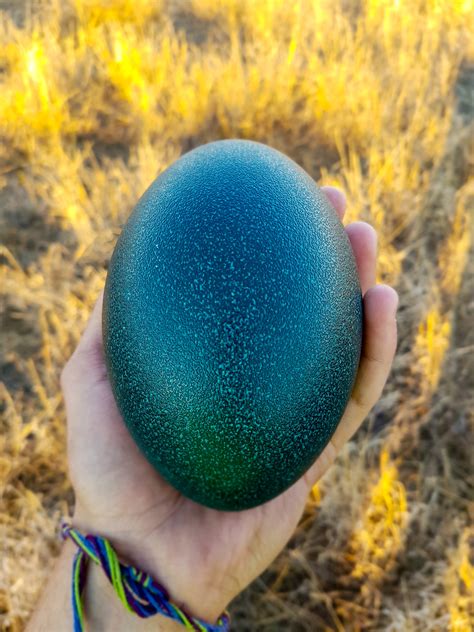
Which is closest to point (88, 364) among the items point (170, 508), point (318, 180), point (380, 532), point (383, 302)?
point (170, 508)

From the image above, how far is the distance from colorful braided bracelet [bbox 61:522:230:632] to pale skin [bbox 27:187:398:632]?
0.05 meters

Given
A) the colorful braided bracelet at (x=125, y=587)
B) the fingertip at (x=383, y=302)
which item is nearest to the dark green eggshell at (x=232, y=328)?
the fingertip at (x=383, y=302)

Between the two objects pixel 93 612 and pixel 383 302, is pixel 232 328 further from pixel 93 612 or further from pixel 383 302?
pixel 93 612

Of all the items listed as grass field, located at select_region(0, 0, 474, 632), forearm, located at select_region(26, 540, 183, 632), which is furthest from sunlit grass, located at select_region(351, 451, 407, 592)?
forearm, located at select_region(26, 540, 183, 632)

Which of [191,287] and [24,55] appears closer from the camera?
[191,287]

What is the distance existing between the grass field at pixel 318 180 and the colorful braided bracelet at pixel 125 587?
1.46ft

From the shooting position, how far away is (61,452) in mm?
1865

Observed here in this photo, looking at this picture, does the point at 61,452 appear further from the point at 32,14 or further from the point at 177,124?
the point at 32,14

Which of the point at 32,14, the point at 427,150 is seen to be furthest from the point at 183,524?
the point at 32,14

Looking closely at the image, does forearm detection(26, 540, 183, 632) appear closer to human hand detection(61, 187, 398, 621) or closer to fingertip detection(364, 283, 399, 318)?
human hand detection(61, 187, 398, 621)

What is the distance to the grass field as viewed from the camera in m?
1.63

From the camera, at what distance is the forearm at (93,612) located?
4.10 feet

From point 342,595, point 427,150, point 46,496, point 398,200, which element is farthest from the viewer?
point 427,150

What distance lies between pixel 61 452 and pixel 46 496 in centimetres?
14
